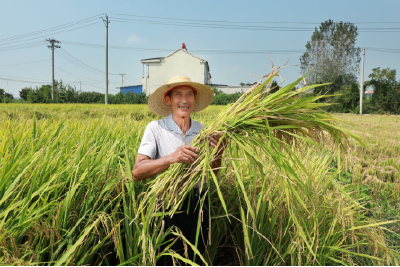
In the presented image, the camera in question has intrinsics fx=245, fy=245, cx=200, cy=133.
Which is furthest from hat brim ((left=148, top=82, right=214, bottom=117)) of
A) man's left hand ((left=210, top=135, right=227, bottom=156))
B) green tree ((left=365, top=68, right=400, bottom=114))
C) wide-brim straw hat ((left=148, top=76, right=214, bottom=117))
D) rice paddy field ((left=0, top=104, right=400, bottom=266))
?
green tree ((left=365, top=68, right=400, bottom=114))

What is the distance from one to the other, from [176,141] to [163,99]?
44cm

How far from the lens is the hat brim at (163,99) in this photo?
5.92 feet

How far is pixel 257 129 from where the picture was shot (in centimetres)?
136

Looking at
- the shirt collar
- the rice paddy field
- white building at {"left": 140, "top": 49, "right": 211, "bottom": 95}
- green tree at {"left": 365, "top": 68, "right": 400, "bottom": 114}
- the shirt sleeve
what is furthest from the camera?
white building at {"left": 140, "top": 49, "right": 211, "bottom": 95}

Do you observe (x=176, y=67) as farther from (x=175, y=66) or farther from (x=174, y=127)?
(x=174, y=127)

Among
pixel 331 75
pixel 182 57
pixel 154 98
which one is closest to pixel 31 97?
pixel 182 57

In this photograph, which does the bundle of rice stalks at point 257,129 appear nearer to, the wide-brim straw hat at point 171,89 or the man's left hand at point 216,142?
the man's left hand at point 216,142

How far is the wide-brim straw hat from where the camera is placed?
5.72 feet

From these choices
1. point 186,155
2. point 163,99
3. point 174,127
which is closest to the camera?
point 186,155

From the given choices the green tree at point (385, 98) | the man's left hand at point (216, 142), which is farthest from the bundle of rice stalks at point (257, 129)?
the green tree at point (385, 98)

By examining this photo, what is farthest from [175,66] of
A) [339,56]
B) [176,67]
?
[339,56]

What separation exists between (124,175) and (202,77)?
1172 inches

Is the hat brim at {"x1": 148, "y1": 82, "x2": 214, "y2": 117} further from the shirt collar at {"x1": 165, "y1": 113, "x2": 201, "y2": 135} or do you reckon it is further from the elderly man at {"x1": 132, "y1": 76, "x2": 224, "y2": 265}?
the shirt collar at {"x1": 165, "y1": 113, "x2": 201, "y2": 135}

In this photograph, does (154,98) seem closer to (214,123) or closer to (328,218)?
(214,123)
